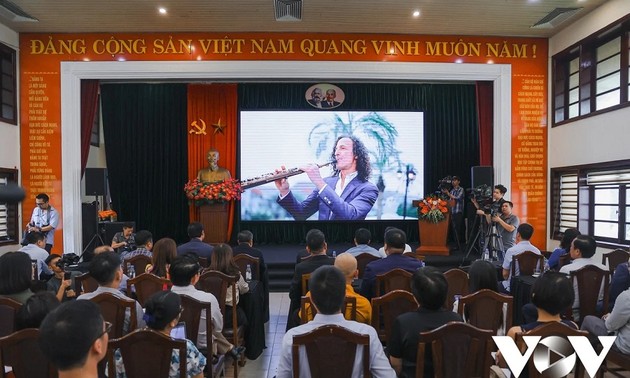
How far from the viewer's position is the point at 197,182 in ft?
25.9

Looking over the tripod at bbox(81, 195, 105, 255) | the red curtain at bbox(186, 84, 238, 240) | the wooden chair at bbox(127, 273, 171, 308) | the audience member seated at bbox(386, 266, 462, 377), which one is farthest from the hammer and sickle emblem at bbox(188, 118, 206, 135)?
the audience member seated at bbox(386, 266, 462, 377)

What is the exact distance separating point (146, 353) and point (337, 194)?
275 inches

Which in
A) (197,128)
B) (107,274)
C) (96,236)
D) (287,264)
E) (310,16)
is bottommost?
(287,264)

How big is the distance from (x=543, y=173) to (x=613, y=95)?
1.68 m

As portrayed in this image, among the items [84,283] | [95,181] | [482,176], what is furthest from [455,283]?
[95,181]

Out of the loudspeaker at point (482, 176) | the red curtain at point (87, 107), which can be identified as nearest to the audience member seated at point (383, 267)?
the loudspeaker at point (482, 176)

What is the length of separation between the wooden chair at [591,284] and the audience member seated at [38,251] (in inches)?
182

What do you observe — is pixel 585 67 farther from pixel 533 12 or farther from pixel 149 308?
pixel 149 308

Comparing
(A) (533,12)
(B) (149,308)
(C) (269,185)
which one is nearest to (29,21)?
(C) (269,185)

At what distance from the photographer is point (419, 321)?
2.02 m

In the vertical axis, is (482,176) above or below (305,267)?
above

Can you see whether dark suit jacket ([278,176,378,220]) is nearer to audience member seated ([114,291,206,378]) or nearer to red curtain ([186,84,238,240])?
red curtain ([186,84,238,240])

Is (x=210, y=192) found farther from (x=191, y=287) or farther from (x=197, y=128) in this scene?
(x=191, y=287)

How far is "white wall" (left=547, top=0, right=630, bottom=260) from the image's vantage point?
580 cm
